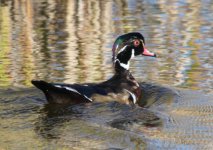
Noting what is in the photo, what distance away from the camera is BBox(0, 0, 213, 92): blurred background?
472 inches

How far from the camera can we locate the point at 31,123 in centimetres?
925

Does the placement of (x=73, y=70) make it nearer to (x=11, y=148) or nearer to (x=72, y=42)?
(x=72, y=42)

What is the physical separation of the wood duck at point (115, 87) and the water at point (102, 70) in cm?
14


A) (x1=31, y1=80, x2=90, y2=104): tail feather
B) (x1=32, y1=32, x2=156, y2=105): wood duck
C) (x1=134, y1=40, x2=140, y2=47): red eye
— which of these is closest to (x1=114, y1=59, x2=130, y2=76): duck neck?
(x1=32, y1=32, x2=156, y2=105): wood duck

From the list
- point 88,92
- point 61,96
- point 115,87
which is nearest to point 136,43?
point 115,87

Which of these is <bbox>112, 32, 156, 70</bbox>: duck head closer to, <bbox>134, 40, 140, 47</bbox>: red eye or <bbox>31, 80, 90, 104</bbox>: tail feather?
<bbox>134, 40, 140, 47</bbox>: red eye

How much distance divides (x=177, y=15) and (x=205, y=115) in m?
8.50

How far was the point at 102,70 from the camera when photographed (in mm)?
12336

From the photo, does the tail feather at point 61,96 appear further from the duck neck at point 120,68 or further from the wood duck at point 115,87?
the duck neck at point 120,68

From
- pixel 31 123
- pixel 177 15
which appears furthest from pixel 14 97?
pixel 177 15

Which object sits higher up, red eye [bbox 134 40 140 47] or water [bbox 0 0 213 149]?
red eye [bbox 134 40 140 47]

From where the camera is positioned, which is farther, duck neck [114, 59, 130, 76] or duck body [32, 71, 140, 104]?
duck neck [114, 59, 130, 76]

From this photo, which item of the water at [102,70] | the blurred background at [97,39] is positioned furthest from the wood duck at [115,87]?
the blurred background at [97,39]

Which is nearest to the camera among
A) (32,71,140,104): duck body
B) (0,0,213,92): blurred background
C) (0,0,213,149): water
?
(0,0,213,149): water
